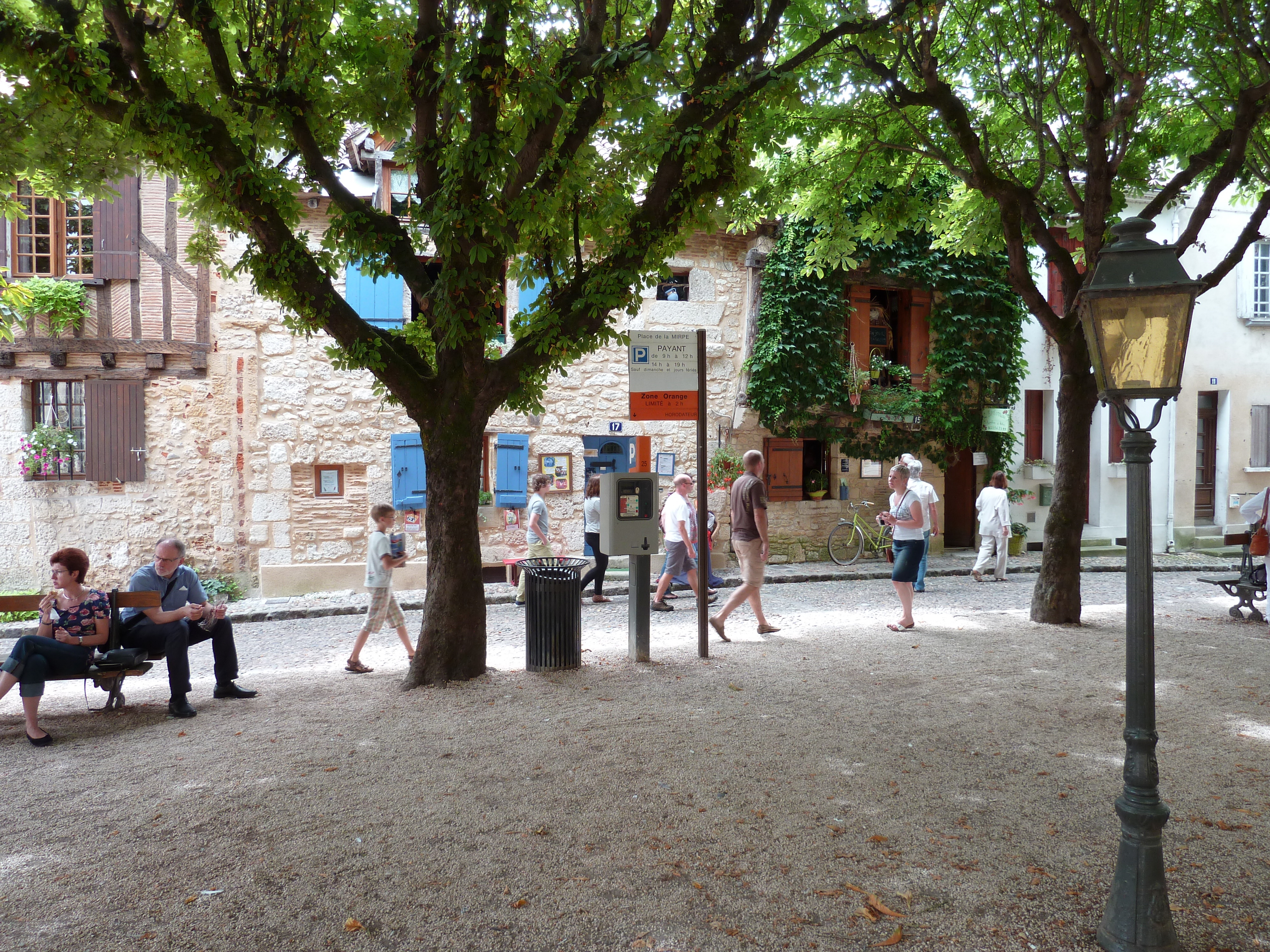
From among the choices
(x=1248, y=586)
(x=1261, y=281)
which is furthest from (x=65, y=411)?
(x=1261, y=281)

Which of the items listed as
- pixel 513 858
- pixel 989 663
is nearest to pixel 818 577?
pixel 989 663

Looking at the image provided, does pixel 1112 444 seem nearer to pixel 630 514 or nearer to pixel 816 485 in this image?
pixel 816 485

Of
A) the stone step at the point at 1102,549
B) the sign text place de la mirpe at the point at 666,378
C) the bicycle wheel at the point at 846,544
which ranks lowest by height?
the stone step at the point at 1102,549

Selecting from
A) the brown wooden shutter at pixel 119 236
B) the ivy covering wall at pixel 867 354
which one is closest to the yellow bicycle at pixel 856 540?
the ivy covering wall at pixel 867 354

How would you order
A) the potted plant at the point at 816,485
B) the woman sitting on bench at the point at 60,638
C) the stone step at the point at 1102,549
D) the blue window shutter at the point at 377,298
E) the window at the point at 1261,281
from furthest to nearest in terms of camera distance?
the window at the point at 1261,281 → the stone step at the point at 1102,549 → the potted plant at the point at 816,485 → the blue window shutter at the point at 377,298 → the woman sitting on bench at the point at 60,638

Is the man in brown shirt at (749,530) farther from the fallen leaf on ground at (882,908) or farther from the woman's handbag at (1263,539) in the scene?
the woman's handbag at (1263,539)

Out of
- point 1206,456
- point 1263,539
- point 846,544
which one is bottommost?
point 846,544

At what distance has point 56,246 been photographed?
12.2m

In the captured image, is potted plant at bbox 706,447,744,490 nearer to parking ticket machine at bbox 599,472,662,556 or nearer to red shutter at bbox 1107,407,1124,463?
parking ticket machine at bbox 599,472,662,556

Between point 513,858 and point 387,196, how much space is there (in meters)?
11.9

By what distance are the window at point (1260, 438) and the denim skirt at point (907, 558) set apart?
14007mm

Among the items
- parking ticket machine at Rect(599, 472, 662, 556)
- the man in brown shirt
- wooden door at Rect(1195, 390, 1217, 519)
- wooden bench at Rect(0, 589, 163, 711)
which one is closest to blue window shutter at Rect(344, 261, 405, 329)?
parking ticket machine at Rect(599, 472, 662, 556)

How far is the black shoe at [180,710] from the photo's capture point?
6.00 meters

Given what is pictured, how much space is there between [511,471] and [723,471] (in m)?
3.60
